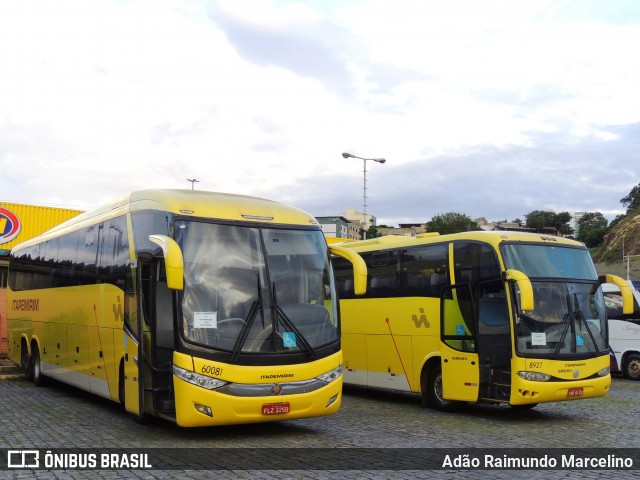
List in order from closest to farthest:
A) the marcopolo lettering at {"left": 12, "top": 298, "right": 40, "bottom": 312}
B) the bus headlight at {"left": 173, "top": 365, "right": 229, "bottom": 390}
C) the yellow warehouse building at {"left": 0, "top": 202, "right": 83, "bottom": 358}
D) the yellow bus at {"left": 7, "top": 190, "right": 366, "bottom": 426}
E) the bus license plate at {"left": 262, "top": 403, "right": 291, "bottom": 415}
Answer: the bus headlight at {"left": 173, "top": 365, "right": 229, "bottom": 390} < the yellow bus at {"left": 7, "top": 190, "right": 366, "bottom": 426} < the bus license plate at {"left": 262, "top": 403, "right": 291, "bottom": 415} < the marcopolo lettering at {"left": 12, "top": 298, "right": 40, "bottom": 312} < the yellow warehouse building at {"left": 0, "top": 202, "right": 83, "bottom": 358}

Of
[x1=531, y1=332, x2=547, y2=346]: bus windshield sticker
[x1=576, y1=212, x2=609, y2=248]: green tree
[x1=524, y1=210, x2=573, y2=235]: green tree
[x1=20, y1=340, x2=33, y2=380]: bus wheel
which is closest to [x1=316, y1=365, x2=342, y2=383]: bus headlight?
[x1=531, y1=332, x2=547, y2=346]: bus windshield sticker

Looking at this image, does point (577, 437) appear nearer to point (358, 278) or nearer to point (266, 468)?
point (358, 278)

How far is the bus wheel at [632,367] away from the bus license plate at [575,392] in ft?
31.9

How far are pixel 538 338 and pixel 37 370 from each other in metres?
12.0

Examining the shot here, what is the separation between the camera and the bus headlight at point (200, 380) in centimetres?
1008

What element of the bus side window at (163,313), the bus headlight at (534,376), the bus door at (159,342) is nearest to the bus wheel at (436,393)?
the bus headlight at (534,376)

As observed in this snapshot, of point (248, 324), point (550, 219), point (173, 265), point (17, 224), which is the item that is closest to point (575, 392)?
point (248, 324)

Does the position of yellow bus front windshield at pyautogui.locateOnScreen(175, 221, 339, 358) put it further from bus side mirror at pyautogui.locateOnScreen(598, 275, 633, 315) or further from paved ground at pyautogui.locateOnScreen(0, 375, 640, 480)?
bus side mirror at pyautogui.locateOnScreen(598, 275, 633, 315)

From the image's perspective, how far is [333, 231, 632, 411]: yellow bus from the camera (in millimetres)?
13156

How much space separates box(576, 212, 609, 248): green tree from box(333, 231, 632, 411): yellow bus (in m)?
111

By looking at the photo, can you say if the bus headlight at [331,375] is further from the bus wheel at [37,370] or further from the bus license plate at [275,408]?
the bus wheel at [37,370]

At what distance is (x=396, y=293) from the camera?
1638cm

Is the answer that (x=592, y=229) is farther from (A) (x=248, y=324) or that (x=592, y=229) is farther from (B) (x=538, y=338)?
(A) (x=248, y=324)

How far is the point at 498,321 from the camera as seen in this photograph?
13516mm
